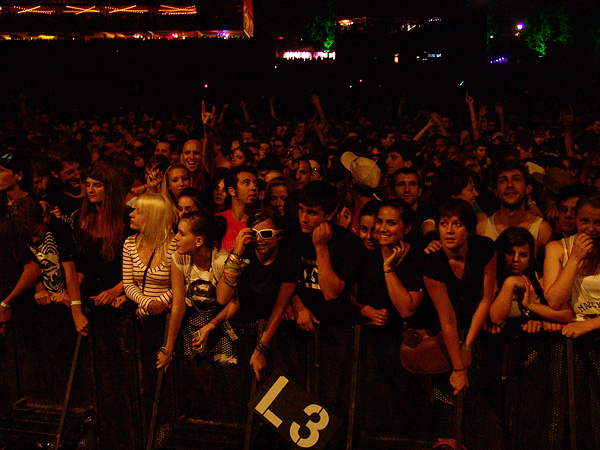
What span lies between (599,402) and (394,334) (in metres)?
1.20

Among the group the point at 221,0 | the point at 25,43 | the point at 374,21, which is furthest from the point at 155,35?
the point at 374,21

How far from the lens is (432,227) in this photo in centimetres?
396

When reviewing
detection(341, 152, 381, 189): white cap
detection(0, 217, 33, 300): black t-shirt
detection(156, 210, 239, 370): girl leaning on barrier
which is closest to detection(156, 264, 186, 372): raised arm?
detection(156, 210, 239, 370): girl leaning on barrier

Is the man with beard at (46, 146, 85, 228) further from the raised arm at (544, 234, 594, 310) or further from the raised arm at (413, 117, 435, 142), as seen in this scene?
the raised arm at (413, 117, 435, 142)

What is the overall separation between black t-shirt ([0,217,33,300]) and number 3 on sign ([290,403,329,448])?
2273 millimetres

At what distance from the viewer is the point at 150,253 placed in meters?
3.62

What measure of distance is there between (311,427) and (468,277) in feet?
4.22

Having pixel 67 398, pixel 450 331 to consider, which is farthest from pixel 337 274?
pixel 67 398

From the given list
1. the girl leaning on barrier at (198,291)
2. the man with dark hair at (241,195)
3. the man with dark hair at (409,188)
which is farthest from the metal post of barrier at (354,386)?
the man with dark hair at (409,188)

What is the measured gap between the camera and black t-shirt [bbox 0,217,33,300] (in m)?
3.79

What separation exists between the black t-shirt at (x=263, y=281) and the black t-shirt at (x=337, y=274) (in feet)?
0.49

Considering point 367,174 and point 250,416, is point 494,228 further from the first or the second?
point 250,416

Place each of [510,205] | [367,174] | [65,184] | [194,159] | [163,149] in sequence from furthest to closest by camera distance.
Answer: [163,149], [65,184], [194,159], [367,174], [510,205]

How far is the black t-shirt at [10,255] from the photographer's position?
3785mm
